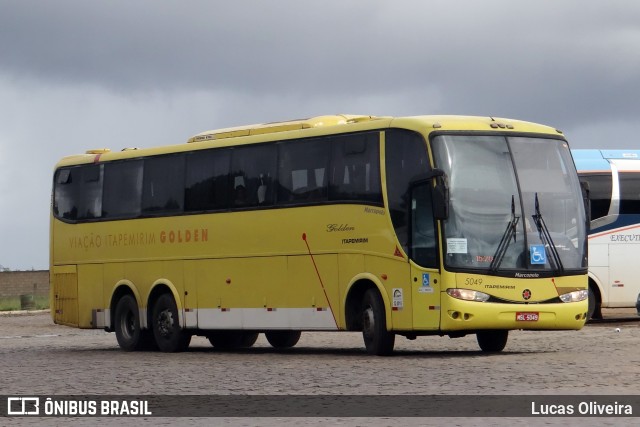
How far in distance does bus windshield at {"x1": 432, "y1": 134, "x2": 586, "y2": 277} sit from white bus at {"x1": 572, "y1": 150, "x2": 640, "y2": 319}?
1188 centimetres

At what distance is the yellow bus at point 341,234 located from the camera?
22.9m

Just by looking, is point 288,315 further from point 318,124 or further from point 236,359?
point 318,124

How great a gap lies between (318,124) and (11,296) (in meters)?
58.7

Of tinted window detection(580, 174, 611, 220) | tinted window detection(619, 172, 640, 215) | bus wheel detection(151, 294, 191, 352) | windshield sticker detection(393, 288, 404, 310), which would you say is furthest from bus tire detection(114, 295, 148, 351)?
tinted window detection(619, 172, 640, 215)

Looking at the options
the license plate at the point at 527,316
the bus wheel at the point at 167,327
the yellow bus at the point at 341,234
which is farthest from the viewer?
the bus wheel at the point at 167,327

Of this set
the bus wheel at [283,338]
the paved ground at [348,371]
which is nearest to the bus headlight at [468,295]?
the paved ground at [348,371]

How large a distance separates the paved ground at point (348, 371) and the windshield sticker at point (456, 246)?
1.57m

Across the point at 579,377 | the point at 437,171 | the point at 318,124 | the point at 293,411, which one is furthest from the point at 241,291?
the point at 293,411

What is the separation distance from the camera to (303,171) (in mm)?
25375

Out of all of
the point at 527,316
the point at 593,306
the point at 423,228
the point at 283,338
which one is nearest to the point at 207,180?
the point at 283,338

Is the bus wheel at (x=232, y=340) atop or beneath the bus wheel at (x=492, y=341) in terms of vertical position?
beneath

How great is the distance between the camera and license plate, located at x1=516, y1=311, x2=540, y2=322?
22.8 meters

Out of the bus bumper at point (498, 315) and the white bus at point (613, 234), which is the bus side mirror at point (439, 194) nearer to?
the bus bumper at point (498, 315)

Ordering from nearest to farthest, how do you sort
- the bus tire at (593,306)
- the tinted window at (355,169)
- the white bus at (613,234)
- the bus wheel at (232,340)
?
the tinted window at (355,169)
the bus wheel at (232,340)
the bus tire at (593,306)
the white bus at (613,234)
